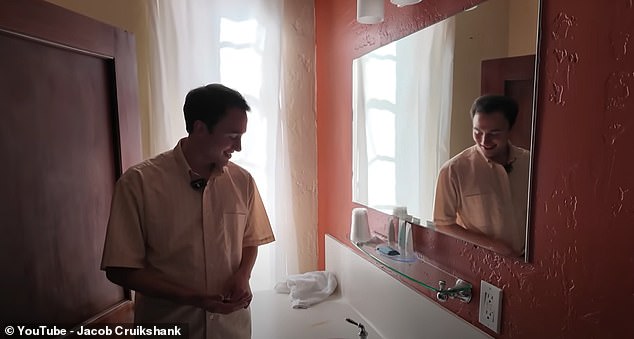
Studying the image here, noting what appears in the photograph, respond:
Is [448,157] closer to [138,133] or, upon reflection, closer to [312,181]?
[312,181]

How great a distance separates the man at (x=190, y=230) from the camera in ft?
3.57

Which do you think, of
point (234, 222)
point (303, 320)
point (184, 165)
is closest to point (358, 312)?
point (303, 320)

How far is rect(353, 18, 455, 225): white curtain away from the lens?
1148mm

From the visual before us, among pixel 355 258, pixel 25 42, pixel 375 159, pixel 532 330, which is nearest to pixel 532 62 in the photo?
pixel 532 330

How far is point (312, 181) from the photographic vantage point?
2096 millimetres

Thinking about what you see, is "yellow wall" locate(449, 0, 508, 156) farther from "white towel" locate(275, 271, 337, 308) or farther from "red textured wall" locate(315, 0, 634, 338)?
"white towel" locate(275, 271, 337, 308)

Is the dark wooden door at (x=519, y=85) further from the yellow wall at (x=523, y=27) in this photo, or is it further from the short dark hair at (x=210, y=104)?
the short dark hair at (x=210, y=104)

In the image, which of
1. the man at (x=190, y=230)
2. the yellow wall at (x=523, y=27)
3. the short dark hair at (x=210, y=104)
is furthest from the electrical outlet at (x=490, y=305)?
the short dark hair at (x=210, y=104)

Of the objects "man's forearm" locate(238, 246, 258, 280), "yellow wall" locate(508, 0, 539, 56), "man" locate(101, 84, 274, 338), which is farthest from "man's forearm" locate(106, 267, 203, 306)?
"yellow wall" locate(508, 0, 539, 56)

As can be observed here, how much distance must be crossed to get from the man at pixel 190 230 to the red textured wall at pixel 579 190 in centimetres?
78

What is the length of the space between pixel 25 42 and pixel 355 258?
4.74ft

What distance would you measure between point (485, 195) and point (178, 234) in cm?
92

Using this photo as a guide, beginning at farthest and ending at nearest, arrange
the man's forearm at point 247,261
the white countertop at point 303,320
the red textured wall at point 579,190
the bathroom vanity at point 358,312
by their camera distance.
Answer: the white countertop at point 303,320 < the man's forearm at point 247,261 < the bathroom vanity at point 358,312 < the red textured wall at point 579,190

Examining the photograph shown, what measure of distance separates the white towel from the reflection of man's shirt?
89 cm
